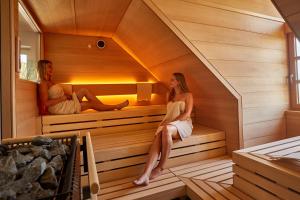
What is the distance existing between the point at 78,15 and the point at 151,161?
1965mm

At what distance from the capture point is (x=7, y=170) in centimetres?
59

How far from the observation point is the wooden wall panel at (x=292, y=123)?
2547 mm

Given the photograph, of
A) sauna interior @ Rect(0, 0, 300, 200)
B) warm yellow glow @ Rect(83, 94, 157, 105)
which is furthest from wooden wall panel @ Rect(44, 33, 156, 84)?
warm yellow glow @ Rect(83, 94, 157, 105)

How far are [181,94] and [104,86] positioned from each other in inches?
54.0

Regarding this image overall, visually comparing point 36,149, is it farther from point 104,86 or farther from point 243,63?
point 104,86

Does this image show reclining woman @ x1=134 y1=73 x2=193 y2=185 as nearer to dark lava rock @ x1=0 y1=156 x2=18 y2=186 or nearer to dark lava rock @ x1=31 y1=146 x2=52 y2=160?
dark lava rock @ x1=31 y1=146 x2=52 y2=160

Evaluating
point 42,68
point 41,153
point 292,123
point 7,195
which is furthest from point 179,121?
point 7,195

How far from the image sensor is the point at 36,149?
800mm


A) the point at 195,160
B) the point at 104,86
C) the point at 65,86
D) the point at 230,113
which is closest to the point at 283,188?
the point at 195,160

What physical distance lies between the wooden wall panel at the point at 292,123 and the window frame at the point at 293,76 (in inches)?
5.2

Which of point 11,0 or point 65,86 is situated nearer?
point 11,0

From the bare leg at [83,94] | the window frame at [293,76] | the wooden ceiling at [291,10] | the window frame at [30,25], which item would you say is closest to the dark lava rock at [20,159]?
the window frame at [30,25]

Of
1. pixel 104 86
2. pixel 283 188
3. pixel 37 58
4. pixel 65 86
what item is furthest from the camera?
pixel 104 86

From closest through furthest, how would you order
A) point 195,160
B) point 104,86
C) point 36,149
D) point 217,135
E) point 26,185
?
1. point 26,185
2. point 36,149
3. point 195,160
4. point 217,135
5. point 104,86
